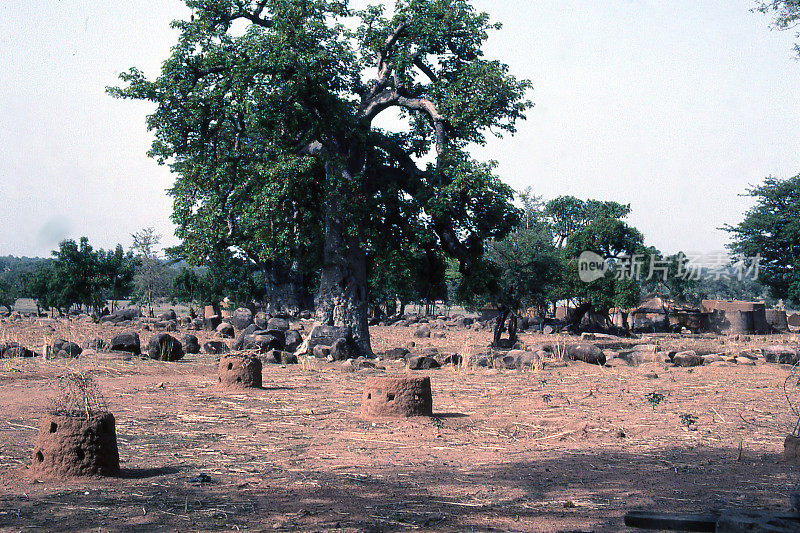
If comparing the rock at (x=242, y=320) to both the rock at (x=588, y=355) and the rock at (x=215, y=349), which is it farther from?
the rock at (x=588, y=355)

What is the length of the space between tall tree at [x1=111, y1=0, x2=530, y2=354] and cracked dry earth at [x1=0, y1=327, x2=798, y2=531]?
22.1 feet

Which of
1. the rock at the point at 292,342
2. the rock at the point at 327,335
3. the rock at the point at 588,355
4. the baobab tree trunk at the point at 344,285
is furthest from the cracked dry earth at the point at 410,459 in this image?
the rock at the point at 292,342

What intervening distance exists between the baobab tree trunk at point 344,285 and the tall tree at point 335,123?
0.03m

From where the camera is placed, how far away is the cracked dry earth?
492cm

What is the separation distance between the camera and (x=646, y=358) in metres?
18.3

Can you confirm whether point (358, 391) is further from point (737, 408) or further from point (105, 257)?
point (105, 257)

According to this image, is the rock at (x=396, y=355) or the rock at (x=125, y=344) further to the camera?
the rock at (x=396, y=355)

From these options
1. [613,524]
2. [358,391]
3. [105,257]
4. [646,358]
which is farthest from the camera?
[105,257]

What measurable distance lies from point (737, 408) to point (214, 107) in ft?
46.5

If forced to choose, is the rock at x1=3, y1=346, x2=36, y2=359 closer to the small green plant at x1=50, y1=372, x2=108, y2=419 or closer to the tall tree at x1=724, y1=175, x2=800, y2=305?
the small green plant at x1=50, y1=372, x2=108, y2=419

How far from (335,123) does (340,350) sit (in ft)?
20.0

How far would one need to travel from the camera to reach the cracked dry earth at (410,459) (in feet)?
16.1

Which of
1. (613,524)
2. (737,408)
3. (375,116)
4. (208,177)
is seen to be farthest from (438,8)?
(613,524)

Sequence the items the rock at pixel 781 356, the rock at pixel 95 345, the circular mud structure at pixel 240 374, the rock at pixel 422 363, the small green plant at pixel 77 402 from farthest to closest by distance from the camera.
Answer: the rock at pixel 95 345 → the rock at pixel 781 356 → the rock at pixel 422 363 → the circular mud structure at pixel 240 374 → the small green plant at pixel 77 402
